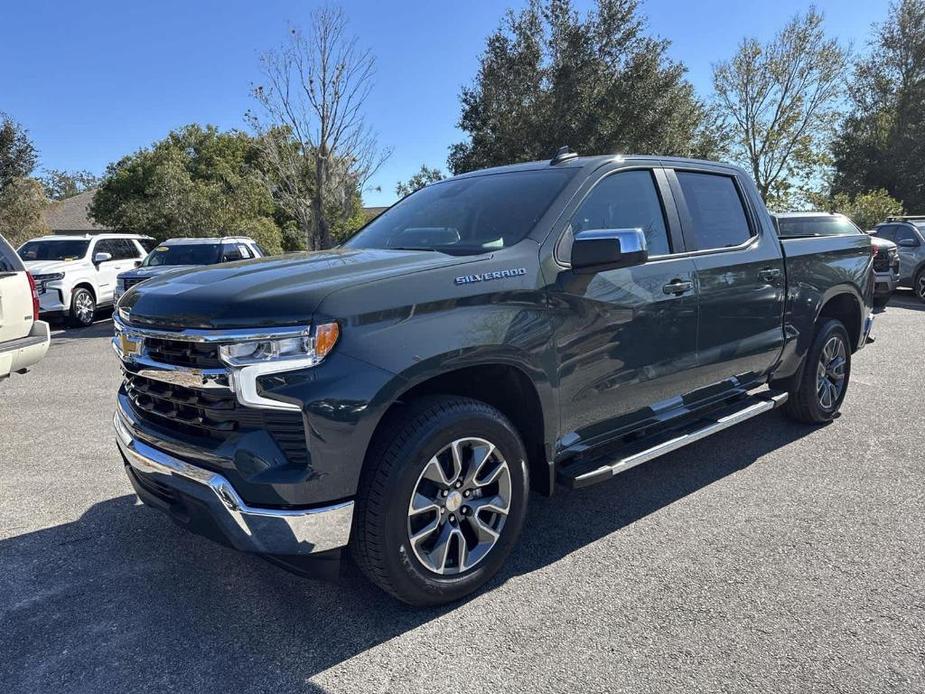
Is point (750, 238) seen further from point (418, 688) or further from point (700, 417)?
point (418, 688)

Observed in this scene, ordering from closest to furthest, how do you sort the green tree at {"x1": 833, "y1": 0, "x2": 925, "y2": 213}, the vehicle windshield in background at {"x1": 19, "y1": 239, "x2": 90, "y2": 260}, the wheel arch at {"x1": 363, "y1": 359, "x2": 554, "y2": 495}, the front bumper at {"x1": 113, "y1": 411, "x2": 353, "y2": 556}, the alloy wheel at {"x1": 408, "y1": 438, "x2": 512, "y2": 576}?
1. the front bumper at {"x1": 113, "y1": 411, "x2": 353, "y2": 556}
2. the alloy wheel at {"x1": 408, "y1": 438, "x2": 512, "y2": 576}
3. the wheel arch at {"x1": 363, "y1": 359, "x2": 554, "y2": 495}
4. the vehicle windshield in background at {"x1": 19, "y1": 239, "x2": 90, "y2": 260}
5. the green tree at {"x1": 833, "y1": 0, "x2": 925, "y2": 213}

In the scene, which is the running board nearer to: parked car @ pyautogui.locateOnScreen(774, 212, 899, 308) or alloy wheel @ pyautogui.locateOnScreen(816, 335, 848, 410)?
alloy wheel @ pyautogui.locateOnScreen(816, 335, 848, 410)

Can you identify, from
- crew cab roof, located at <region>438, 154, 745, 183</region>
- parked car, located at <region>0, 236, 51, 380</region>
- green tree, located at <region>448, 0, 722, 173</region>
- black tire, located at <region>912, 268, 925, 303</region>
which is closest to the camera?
crew cab roof, located at <region>438, 154, 745, 183</region>

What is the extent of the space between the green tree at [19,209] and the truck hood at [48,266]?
16.1 meters

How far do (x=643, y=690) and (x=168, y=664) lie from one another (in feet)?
5.84

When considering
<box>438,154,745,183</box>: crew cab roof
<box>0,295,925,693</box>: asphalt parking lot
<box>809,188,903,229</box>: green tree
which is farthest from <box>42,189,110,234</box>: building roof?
<box>438,154,745,183</box>: crew cab roof

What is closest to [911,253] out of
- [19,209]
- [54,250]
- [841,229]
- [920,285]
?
[920,285]

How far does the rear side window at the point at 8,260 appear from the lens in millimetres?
5629

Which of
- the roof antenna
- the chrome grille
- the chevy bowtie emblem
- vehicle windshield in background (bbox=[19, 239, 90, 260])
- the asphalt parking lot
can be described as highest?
the roof antenna

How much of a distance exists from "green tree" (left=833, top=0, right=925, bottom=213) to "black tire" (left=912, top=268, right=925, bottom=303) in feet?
65.5

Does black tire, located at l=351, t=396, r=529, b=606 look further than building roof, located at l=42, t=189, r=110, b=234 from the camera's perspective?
No

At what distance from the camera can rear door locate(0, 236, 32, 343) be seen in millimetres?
5367

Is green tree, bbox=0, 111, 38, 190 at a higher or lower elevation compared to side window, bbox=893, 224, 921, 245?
higher

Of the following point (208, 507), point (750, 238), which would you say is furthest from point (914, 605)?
point (208, 507)
